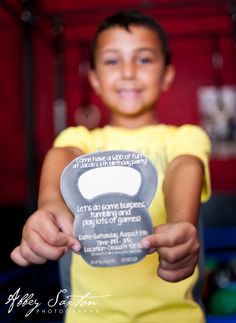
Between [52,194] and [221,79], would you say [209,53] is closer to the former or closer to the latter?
[221,79]

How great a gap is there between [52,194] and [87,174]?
0.10 feet

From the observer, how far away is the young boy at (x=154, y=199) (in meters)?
0.22

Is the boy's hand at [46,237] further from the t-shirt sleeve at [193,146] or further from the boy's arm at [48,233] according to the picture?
the t-shirt sleeve at [193,146]

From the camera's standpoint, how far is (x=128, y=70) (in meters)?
0.31

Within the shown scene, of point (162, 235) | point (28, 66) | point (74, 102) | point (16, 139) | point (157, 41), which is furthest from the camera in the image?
point (74, 102)

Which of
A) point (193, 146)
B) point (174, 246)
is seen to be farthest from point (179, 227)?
point (193, 146)

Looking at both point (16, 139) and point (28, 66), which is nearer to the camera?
point (28, 66)

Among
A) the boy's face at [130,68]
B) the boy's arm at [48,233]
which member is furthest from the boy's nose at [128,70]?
the boy's arm at [48,233]

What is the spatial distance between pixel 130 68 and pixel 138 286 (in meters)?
0.14

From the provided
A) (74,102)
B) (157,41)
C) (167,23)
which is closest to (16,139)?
(74,102)

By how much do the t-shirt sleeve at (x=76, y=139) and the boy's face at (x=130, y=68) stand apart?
0.03 metres

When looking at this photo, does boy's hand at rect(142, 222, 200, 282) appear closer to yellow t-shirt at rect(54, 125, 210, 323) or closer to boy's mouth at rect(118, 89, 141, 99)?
yellow t-shirt at rect(54, 125, 210, 323)

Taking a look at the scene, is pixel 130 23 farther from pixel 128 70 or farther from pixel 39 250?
pixel 39 250

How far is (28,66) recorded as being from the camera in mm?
545
